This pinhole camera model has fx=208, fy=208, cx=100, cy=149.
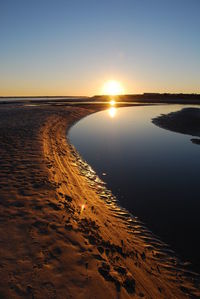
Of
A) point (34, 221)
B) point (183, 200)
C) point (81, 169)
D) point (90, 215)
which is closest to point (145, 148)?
point (81, 169)

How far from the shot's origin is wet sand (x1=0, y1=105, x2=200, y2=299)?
15.0 ft

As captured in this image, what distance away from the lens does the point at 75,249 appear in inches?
224

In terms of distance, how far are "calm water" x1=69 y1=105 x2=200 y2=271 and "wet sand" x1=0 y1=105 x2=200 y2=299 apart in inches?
25.7

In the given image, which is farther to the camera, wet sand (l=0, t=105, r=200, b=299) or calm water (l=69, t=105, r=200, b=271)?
calm water (l=69, t=105, r=200, b=271)

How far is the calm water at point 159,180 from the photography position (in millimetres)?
7387

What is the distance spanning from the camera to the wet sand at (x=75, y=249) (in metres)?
4.57

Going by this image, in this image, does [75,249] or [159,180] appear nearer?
[75,249]

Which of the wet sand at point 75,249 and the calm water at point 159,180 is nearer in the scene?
the wet sand at point 75,249

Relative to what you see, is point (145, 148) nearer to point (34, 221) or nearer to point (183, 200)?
point (183, 200)

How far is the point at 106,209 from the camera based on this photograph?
8.48m

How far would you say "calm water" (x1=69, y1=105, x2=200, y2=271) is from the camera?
7.39m

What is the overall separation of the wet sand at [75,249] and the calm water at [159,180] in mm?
653

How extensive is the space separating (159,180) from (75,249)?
7042 millimetres

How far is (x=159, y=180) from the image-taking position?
11.4 meters
